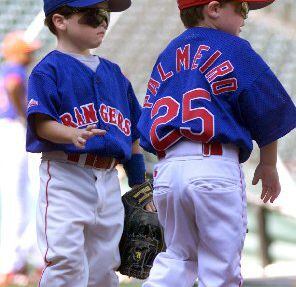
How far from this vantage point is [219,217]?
3.83 meters

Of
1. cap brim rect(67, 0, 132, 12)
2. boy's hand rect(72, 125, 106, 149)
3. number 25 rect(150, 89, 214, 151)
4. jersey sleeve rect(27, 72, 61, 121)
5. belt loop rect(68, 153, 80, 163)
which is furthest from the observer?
cap brim rect(67, 0, 132, 12)

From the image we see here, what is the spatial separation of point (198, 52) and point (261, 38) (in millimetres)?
6102

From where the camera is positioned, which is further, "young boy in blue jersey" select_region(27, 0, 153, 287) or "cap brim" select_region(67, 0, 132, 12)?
"cap brim" select_region(67, 0, 132, 12)

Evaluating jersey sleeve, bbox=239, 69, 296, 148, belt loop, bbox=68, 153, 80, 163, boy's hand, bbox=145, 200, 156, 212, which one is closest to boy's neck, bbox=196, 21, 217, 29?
jersey sleeve, bbox=239, 69, 296, 148

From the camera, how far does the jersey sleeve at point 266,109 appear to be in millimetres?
3848

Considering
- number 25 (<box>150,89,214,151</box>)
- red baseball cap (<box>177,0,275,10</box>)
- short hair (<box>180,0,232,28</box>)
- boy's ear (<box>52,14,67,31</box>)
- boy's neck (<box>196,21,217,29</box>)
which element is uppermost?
red baseball cap (<box>177,0,275,10</box>)

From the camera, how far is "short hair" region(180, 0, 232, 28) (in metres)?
4.05

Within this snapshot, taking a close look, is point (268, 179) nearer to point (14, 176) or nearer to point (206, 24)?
point (206, 24)

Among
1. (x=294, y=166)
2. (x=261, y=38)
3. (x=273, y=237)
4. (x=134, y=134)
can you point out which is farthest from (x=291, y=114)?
(x=261, y=38)

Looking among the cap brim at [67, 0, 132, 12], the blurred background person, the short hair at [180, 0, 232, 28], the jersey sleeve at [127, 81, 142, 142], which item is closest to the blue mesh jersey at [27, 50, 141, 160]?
the jersey sleeve at [127, 81, 142, 142]

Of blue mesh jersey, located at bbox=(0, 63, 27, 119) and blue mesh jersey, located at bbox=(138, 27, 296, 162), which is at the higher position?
blue mesh jersey, located at bbox=(138, 27, 296, 162)

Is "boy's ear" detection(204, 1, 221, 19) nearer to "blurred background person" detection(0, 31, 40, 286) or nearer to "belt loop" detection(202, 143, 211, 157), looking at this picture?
"belt loop" detection(202, 143, 211, 157)

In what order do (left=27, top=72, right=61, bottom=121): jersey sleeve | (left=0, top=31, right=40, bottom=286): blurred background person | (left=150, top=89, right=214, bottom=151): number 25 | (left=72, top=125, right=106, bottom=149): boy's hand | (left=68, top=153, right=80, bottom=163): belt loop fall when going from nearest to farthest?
1. (left=150, top=89, right=214, bottom=151): number 25
2. (left=72, top=125, right=106, bottom=149): boy's hand
3. (left=27, top=72, right=61, bottom=121): jersey sleeve
4. (left=68, top=153, right=80, bottom=163): belt loop
5. (left=0, top=31, right=40, bottom=286): blurred background person

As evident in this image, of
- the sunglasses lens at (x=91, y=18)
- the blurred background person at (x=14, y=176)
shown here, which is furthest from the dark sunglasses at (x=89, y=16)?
the blurred background person at (x=14, y=176)
